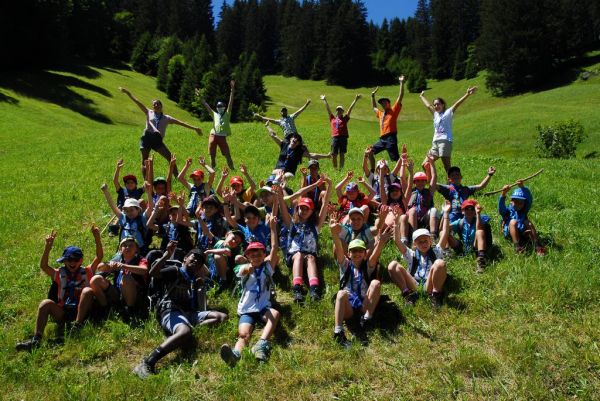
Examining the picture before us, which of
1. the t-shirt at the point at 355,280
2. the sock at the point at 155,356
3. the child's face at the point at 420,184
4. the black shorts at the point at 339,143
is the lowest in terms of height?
the sock at the point at 155,356

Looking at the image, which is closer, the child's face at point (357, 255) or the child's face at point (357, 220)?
the child's face at point (357, 255)

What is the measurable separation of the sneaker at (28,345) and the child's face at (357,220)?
16.0ft

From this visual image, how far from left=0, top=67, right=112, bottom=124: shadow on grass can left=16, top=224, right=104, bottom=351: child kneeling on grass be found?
40101 mm

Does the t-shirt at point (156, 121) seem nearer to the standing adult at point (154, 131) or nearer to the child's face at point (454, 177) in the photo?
the standing adult at point (154, 131)

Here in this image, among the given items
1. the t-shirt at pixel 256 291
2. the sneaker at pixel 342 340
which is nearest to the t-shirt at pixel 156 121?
the t-shirt at pixel 256 291

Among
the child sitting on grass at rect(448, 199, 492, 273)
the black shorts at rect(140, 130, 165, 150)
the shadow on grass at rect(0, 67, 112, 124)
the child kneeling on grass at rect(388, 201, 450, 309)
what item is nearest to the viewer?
the child kneeling on grass at rect(388, 201, 450, 309)

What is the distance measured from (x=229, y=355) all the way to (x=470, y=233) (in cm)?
495

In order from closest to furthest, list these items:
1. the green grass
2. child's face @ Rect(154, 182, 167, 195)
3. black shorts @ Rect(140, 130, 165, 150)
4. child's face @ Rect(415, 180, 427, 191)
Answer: the green grass → child's face @ Rect(415, 180, 427, 191) → child's face @ Rect(154, 182, 167, 195) → black shorts @ Rect(140, 130, 165, 150)

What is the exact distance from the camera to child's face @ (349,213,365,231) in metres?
7.53

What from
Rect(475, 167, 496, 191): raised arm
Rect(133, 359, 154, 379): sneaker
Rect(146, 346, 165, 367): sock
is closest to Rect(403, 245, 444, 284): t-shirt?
Rect(475, 167, 496, 191): raised arm

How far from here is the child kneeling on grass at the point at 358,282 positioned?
250 inches

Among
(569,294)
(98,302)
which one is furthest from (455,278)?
(98,302)

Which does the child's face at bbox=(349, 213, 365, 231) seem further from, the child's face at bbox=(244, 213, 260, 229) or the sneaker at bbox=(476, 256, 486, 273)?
the sneaker at bbox=(476, 256, 486, 273)

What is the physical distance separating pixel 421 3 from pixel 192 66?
263ft
